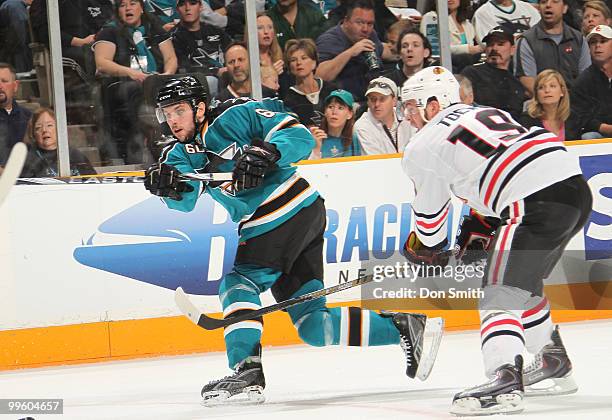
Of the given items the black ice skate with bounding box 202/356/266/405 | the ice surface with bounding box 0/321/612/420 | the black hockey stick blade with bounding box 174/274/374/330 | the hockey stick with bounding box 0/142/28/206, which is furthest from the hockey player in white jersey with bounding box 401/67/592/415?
the hockey stick with bounding box 0/142/28/206

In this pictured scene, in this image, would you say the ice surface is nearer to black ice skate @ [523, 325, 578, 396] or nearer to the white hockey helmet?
black ice skate @ [523, 325, 578, 396]

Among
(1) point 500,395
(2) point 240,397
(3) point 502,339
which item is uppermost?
(3) point 502,339

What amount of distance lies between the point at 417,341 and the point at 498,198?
2.87 ft

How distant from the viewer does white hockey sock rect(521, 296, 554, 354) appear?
379 centimetres

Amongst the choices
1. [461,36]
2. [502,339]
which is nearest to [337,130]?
[461,36]

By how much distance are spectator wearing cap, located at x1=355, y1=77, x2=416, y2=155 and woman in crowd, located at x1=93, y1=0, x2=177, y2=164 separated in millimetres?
1137

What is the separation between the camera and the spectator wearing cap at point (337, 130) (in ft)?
20.2

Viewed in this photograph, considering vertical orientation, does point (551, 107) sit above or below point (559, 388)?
above

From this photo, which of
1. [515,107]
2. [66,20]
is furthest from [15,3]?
[515,107]

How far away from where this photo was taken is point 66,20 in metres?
5.69

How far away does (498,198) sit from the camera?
11.6 feet

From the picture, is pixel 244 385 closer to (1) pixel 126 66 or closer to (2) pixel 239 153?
(2) pixel 239 153

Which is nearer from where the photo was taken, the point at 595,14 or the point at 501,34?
the point at 501,34

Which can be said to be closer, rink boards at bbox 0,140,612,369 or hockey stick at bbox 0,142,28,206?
hockey stick at bbox 0,142,28,206
